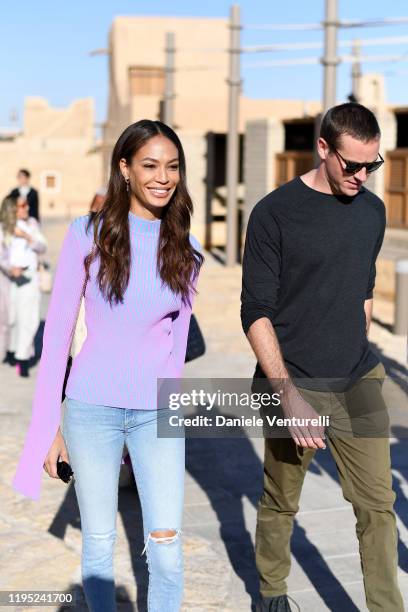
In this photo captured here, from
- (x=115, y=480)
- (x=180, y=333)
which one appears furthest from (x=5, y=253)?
(x=115, y=480)

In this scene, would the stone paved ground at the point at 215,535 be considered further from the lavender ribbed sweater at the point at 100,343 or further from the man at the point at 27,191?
the man at the point at 27,191

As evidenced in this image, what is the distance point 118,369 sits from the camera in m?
2.93

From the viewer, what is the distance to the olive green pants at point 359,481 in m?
3.33

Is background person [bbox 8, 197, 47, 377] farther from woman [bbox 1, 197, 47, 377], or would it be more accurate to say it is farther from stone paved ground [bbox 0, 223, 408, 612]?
stone paved ground [bbox 0, 223, 408, 612]

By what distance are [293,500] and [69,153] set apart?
52.1m

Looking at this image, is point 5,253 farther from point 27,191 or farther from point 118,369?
point 118,369

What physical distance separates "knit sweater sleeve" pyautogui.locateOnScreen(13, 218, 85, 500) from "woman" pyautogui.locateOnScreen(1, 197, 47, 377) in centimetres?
547

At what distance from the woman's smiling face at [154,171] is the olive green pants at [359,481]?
88cm

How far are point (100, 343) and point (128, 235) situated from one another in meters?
0.33

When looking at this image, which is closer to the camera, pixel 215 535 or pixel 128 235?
pixel 128 235

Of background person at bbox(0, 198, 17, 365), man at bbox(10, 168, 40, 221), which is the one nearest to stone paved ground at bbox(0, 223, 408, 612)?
background person at bbox(0, 198, 17, 365)

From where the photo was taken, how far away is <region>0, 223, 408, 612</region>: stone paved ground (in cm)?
405

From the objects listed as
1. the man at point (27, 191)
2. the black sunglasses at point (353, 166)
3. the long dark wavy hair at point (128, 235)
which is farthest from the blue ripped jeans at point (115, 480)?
the man at point (27, 191)

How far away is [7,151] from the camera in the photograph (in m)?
54.0
